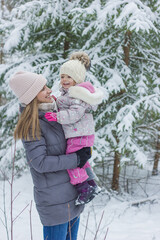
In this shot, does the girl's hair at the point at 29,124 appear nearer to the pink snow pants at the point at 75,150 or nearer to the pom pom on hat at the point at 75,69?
the pink snow pants at the point at 75,150

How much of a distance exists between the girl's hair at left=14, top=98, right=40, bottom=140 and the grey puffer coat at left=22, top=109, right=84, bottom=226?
0.06 m

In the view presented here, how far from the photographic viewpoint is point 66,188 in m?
1.79

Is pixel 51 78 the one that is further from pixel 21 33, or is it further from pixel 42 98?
pixel 42 98

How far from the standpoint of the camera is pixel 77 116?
71.5 inches

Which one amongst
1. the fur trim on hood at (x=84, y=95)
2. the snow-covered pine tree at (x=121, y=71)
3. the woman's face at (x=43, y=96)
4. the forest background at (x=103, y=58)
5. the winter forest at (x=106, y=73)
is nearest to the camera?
the woman's face at (x=43, y=96)

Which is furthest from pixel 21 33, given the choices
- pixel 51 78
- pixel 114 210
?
pixel 114 210

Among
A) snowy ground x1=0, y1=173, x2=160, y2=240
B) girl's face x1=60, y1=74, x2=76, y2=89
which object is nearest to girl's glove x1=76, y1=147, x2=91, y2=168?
girl's face x1=60, y1=74, x2=76, y2=89

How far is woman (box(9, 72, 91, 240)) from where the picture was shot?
1.61 m

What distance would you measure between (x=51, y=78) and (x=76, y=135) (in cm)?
351

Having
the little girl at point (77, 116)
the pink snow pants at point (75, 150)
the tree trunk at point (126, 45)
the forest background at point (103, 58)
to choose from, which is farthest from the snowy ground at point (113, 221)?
the tree trunk at point (126, 45)

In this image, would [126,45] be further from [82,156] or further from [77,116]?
[82,156]

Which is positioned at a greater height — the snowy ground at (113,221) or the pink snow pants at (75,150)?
the pink snow pants at (75,150)

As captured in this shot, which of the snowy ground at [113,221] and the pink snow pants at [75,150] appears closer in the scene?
the pink snow pants at [75,150]

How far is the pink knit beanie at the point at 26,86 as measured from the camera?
168 centimetres
